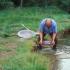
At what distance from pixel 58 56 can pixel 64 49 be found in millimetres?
1585

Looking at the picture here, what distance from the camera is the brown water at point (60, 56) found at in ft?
30.5

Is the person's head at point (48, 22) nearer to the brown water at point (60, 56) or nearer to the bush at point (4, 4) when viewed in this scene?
the brown water at point (60, 56)

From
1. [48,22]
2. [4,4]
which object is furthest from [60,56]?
[4,4]

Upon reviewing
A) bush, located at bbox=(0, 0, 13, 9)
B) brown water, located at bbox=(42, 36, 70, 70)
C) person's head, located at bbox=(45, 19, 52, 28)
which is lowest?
bush, located at bbox=(0, 0, 13, 9)

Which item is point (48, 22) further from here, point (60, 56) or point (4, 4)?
point (4, 4)

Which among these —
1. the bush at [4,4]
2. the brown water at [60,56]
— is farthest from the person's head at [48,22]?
the bush at [4,4]

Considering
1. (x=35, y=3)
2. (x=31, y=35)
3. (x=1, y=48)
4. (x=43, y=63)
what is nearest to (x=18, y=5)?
(x=35, y=3)

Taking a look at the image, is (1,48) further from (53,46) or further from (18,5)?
(18,5)

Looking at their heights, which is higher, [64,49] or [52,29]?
[52,29]

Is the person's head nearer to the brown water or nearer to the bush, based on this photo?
the brown water

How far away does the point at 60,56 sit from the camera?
35.8ft

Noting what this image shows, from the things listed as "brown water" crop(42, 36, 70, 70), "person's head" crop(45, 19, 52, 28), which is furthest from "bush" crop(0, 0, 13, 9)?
"person's head" crop(45, 19, 52, 28)

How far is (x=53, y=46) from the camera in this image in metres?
11.7

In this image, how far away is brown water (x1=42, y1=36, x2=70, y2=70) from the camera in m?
9.30
